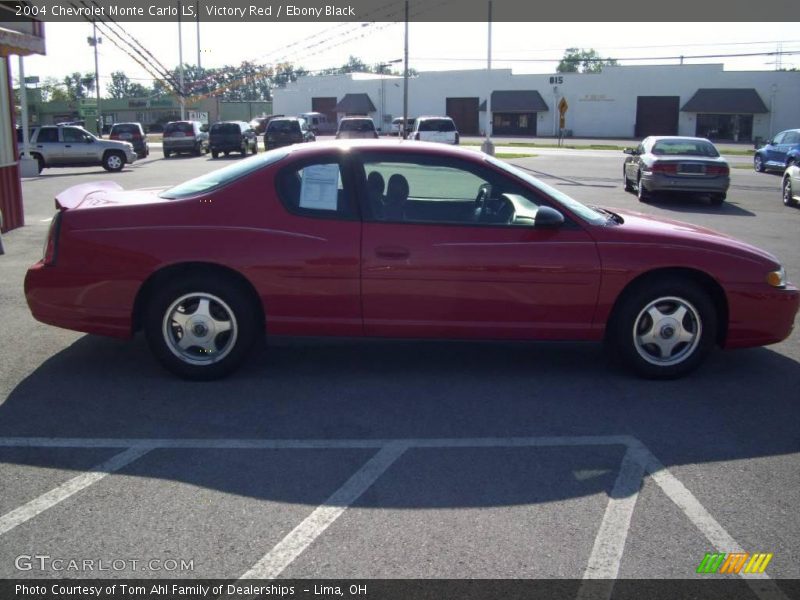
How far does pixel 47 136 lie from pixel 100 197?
27.0m

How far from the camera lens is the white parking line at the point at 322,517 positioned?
3.38 metres

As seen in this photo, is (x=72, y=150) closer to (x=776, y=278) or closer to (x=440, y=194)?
(x=440, y=194)

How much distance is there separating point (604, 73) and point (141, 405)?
228ft

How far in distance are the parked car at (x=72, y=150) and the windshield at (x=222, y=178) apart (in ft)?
85.7

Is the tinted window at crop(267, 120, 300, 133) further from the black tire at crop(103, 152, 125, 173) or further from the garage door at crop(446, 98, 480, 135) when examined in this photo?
the garage door at crop(446, 98, 480, 135)

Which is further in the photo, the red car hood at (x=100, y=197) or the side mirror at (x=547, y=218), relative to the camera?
the red car hood at (x=100, y=197)

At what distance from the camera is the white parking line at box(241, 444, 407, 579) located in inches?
133

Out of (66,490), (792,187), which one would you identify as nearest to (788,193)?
(792,187)

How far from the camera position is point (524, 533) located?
3.70m

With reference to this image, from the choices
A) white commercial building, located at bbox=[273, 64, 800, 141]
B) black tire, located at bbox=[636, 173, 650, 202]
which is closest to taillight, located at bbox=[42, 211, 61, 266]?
black tire, located at bbox=[636, 173, 650, 202]

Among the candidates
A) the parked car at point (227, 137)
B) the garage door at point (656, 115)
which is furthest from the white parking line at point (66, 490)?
the garage door at point (656, 115)

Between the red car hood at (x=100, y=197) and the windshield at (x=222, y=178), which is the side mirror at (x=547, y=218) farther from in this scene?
the red car hood at (x=100, y=197)

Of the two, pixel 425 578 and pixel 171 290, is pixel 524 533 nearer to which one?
pixel 425 578

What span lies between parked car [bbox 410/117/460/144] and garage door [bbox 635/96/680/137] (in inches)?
1480
